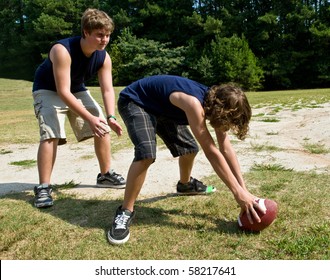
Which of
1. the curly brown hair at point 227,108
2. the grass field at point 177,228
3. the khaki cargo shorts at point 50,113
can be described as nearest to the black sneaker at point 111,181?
the grass field at point 177,228

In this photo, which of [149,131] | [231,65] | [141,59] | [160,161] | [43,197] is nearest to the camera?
[149,131]

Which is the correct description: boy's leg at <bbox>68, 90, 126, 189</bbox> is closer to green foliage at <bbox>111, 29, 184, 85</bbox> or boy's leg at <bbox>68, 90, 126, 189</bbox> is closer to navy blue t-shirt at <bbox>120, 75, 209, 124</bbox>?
navy blue t-shirt at <bbox>120, 75, 209, 124</bbox>

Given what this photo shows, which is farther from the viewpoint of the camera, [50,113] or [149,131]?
[50,113]

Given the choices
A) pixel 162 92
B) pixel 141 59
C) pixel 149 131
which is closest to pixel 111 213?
pixel 149 131

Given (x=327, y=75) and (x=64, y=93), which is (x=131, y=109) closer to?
(x=64, y=93)

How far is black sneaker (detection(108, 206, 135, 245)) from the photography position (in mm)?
2811

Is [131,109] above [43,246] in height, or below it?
above

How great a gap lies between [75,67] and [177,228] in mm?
1859

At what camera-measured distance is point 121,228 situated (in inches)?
115

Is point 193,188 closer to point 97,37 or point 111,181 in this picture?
point 111,181

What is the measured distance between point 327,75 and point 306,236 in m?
31.9

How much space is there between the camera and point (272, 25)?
36156 mm

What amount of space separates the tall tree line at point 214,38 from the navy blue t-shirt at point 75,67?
2811 cm
